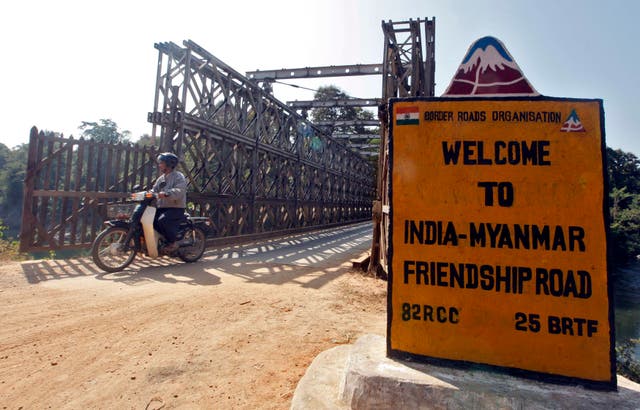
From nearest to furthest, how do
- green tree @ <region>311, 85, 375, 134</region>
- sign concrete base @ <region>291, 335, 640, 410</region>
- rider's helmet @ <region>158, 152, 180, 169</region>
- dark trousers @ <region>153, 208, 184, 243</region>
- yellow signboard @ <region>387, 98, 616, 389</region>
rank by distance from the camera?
sign concrete base @ <region>291, 335, 640, 410</region> < yellow signboard @ <region>387, 98, 616, 389</region> < dark trousers @ <region>153, 208, 184, 243</region> < rider's helmet @ <region>158, 152, 180, 169</region> < green tree @ <region>311, 85, 375, 134</region>

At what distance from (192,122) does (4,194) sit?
49.9 metres

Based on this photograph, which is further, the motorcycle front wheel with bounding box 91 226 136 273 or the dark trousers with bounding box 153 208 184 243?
the dark trousers with bounding box 153 208 184 243

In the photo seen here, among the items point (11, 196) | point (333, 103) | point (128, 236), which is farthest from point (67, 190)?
point (11, 196)

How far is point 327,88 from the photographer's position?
36.3 m

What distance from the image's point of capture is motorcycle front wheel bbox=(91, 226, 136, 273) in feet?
16.9

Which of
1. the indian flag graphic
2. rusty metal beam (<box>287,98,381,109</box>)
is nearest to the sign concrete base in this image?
the indian flag graphic

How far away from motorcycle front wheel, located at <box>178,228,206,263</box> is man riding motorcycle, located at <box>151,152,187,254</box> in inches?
13.8

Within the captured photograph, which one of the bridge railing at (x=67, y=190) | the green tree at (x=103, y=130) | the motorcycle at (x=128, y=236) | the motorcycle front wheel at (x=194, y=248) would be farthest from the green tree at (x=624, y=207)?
the green tree at (x=103, y=130)

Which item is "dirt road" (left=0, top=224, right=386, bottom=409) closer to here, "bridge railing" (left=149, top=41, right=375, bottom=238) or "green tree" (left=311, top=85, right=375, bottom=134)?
"bridge railing" (left=149, top=41, right=375, bottom=238)

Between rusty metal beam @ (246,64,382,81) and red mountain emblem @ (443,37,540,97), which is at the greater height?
rusty metal beam @ (246,64,382,81)

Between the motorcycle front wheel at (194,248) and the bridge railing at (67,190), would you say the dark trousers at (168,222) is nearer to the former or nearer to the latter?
the motorcycle front wheel at (194,248)

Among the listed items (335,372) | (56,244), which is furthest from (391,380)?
(56,244)

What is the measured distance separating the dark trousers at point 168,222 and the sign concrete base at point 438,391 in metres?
4.72

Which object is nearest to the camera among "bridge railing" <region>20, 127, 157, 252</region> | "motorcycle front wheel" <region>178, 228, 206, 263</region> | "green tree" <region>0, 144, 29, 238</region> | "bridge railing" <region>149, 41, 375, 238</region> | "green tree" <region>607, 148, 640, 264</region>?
"bridge railing" <region>20, 127, 157, 252</region>
